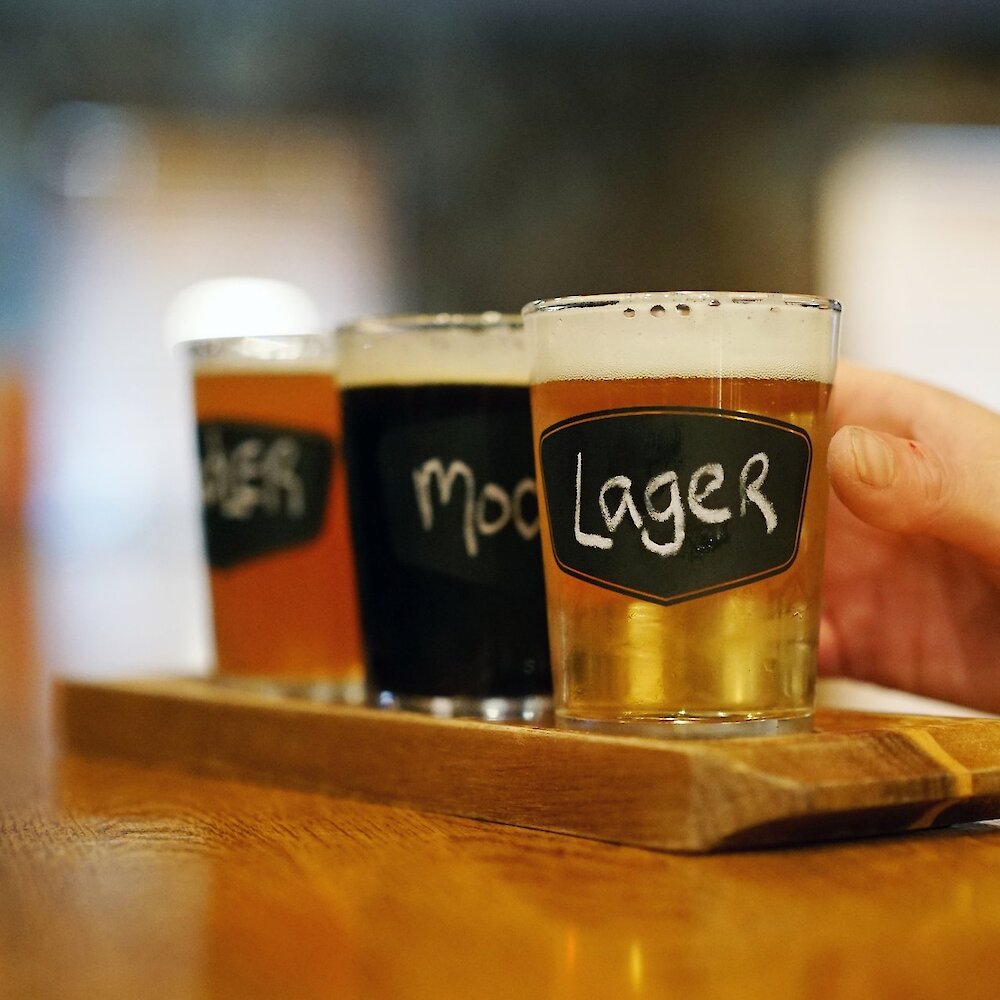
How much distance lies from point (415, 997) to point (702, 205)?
208 inches

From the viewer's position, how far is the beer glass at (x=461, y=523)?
2.97 feet

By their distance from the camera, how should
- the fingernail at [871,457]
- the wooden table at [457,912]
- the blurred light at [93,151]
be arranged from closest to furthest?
the wooden table at [457,912]
the fingernail at [871,457]
the blurred light at [93,151]

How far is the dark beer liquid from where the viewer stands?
90cm

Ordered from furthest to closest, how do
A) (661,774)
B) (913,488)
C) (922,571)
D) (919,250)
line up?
1. (919,250)
2. (922,571)
3. (913,488)
4. (661,774)

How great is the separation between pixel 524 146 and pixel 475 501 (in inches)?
188

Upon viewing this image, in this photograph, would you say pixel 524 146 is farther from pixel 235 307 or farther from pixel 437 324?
pixel 437 324

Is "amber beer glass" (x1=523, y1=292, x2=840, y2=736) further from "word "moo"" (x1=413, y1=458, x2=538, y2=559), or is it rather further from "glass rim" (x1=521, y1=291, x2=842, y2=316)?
"word "moo"" (x1=413, y1=458, x2=538, y2=559)

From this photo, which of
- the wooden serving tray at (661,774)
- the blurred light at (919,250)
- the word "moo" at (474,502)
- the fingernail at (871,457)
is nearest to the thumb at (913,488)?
the fingernail at (871,457)

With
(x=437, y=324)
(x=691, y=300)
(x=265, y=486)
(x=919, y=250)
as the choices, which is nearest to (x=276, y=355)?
(x=265, y=486)

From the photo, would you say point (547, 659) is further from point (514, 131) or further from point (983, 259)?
point (983, 259)

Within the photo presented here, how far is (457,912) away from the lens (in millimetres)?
536

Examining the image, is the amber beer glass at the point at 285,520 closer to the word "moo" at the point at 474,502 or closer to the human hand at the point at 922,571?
the word "moo" at the point at 474,502

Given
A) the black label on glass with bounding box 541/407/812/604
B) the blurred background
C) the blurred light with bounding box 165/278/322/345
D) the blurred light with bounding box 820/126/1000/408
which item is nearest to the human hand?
the black label on glass with bounding box 541/407/812/604

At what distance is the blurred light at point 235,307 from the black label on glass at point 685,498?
5308 mm
